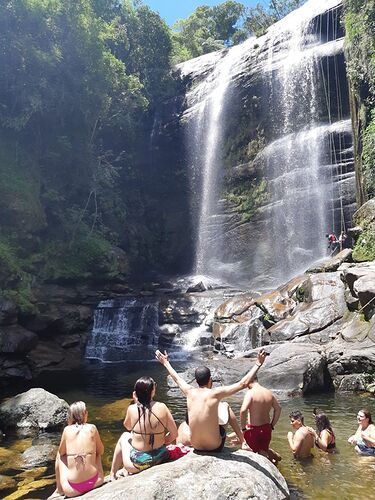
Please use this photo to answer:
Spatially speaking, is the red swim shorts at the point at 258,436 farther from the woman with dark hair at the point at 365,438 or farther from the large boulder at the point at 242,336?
the large boulder at the point at 242,336

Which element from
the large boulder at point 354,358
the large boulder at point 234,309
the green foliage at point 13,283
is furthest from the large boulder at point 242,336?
the green foliage at point 13,283

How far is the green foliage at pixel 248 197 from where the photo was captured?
94.4 feet

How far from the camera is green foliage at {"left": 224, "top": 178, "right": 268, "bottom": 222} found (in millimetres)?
28766

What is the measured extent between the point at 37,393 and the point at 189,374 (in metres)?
4.16

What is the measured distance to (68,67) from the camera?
25078 mm

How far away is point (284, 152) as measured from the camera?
92.0ft

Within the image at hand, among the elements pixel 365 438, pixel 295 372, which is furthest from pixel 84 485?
pixel 295 372

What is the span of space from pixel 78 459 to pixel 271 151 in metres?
25.8

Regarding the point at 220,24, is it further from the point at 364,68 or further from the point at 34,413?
the point at 34,413

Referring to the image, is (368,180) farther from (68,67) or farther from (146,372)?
(68,67)

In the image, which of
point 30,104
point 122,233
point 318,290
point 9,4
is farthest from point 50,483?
point 122,233

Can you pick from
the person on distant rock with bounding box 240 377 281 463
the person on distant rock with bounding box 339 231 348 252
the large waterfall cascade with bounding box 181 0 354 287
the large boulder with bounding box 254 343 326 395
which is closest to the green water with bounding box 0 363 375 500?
the large boulder with bounding box 254 343 326 395

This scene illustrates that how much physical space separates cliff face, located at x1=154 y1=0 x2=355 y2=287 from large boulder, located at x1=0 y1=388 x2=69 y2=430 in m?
16.9

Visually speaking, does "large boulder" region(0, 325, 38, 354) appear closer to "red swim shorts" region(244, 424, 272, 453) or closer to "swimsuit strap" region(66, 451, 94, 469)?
"red swim shorts" region(244, 424, 272, 453)
